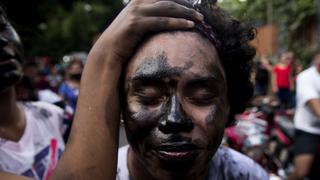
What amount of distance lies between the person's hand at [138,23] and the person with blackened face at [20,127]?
103cm

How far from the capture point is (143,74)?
5.06 feet

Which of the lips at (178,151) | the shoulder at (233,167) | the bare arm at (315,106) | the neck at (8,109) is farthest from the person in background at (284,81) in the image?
the lips at (178,151)

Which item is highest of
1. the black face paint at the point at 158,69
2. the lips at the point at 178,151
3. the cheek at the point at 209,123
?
the black face paint at the point at 158,69

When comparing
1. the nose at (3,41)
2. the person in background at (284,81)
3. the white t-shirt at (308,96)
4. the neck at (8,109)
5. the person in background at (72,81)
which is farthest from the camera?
the person in background at (284,81)

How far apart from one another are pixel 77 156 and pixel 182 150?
12.0 inches

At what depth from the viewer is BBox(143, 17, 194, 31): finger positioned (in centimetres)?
150

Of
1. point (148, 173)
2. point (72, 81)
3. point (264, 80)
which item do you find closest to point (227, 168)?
point (148, 173)

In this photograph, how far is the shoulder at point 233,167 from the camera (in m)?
1.83

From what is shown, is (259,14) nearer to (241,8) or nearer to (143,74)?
(241,8)

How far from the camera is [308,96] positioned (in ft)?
15.6

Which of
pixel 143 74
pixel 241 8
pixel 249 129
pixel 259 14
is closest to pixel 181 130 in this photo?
pixel 143 74

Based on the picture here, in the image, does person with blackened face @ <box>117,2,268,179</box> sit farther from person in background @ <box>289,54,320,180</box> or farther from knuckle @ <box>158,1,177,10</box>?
person in background @ <box>289,54,320,180</box>

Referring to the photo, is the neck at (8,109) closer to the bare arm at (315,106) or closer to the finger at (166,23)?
the finger at (166,23)

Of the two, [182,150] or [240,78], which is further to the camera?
[240,78]
